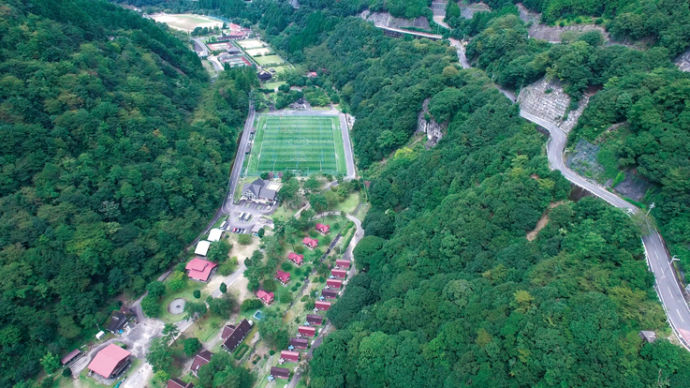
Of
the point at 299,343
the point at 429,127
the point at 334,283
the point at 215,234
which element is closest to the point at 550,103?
the point at 429,127

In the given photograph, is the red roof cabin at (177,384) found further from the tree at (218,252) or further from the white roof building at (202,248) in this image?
the white roof building at (202,248)

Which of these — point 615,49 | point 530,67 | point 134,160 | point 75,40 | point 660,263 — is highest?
point 615,49

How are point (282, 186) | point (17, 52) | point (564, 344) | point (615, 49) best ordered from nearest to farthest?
1. point (564, 344)
2. point (615, 49)
3. point (17, 52)
4. point (282, 186)

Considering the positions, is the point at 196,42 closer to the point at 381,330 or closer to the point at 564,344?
the point at 381,330

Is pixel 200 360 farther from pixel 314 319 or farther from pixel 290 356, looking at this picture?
pixel 314 319

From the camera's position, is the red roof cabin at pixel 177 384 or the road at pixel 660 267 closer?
the road at pixel 660 267

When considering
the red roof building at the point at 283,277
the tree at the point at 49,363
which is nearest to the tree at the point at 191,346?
the red roof building at the point at 283,277

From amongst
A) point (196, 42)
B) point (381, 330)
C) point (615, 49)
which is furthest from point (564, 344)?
point (196, 42)
